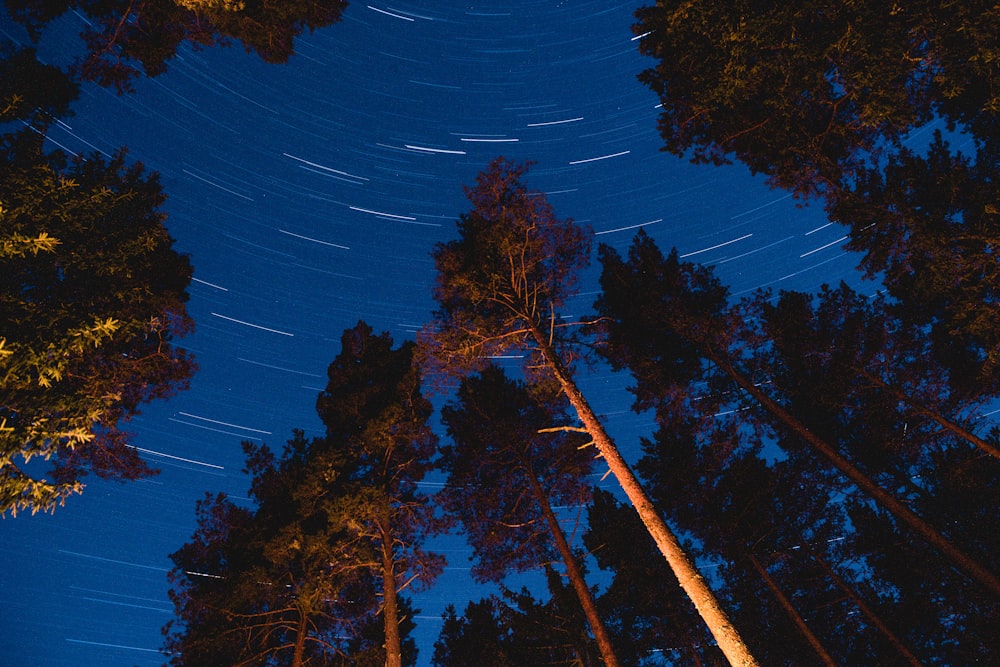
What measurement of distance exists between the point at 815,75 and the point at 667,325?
8.04 m

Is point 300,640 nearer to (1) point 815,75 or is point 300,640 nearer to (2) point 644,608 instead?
(2) point 644,608

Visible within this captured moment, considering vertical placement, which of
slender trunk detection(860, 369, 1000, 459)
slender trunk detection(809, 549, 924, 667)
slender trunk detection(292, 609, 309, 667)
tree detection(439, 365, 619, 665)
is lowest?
slender trunk detection(809, 549, 924, 667)

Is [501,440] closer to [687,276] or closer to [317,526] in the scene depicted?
[317,526]

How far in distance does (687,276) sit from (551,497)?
8.64 metres

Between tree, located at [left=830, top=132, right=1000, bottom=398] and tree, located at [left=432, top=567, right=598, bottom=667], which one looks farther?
tree, located at [left=432, top=567, right=598, bottom=667]

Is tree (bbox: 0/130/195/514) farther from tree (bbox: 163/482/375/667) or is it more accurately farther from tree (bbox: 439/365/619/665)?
tree (bbox: 439/365/619/665)

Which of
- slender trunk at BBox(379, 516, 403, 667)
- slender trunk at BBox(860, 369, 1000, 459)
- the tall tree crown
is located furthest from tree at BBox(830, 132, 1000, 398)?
slender trunk at BBox(379, 516, 403, 667)

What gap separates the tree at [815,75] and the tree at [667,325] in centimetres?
489

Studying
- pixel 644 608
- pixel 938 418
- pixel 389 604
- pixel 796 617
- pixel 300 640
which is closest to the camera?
pixel 389 604

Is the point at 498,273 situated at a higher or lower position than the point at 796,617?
higher

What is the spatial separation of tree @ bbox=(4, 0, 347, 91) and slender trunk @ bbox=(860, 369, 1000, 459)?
1602cm

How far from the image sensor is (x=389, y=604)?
32.3 feet

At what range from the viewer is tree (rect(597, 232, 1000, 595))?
13.0 m

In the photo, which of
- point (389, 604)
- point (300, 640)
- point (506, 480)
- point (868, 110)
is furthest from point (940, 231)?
point (300, 640)
